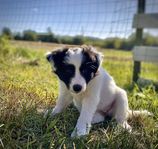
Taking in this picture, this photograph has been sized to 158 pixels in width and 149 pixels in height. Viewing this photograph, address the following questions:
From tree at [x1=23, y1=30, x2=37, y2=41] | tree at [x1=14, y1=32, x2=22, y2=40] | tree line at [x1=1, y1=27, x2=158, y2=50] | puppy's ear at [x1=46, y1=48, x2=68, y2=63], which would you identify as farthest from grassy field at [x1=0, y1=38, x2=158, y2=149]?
tree at [x1=14, y1=32, x2=22, y2=40]

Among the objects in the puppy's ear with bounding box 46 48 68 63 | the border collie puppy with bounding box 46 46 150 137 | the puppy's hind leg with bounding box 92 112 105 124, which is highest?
the puppy's ear with bounding box 46 48 68 63

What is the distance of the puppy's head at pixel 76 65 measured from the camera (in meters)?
3.30

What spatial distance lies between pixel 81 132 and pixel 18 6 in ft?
29.0

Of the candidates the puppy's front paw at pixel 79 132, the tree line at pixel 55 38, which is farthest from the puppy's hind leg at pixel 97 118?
the tree line at pixel 55 38

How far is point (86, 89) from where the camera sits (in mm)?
3541

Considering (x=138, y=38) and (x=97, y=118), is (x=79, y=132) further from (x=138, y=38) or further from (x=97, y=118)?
(x=138, y=38)

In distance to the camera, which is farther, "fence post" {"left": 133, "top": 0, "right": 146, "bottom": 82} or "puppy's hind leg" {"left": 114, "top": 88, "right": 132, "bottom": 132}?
"fence post" {"left": 133, "top": 0, "right": 146, "bottom": 82}

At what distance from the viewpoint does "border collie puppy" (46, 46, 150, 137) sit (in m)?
3.31

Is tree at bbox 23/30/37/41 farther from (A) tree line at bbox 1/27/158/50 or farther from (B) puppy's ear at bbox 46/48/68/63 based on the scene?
(B) puppy's ear at bbox 46/48/68/63

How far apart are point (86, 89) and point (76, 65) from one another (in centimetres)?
32

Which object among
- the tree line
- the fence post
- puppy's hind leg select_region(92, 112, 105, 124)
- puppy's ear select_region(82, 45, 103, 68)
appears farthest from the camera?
the tree line

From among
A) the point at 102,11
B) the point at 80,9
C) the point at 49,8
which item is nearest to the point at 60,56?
the point at 102,11

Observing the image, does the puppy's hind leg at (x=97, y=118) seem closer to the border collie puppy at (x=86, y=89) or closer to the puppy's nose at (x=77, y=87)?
the border collie puppy at (x=86, y=89)

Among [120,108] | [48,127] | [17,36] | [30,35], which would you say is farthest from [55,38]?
[48,127]
